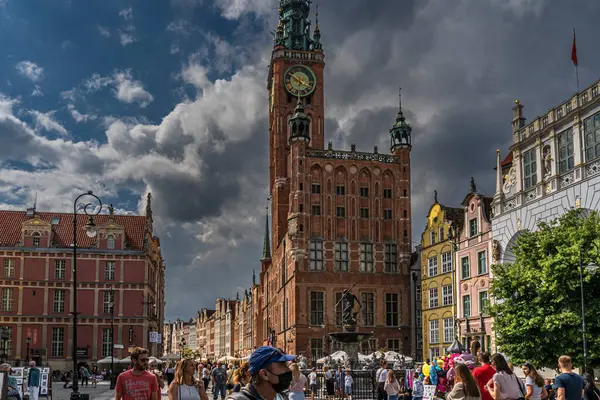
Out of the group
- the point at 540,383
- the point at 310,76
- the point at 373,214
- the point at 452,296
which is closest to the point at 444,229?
the point at 452,296

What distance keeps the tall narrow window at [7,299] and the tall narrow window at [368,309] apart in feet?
96.6

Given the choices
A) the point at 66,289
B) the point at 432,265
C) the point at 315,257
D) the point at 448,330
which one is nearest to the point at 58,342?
the point at 66,289

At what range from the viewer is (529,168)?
129ft

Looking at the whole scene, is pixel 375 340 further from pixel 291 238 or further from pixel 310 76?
pixel 310 76

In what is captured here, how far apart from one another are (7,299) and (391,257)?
3231 cm

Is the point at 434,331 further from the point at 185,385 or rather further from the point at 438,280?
the point at 185,385

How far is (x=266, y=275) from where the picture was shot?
9162cm

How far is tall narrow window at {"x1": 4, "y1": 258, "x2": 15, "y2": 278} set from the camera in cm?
6328

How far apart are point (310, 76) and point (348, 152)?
1648 centimetres

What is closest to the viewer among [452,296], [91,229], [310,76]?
[91,229]

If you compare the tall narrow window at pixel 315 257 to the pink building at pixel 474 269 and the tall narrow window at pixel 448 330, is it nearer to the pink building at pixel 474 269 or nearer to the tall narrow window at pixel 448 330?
the tall narrow window at pixel 448 330

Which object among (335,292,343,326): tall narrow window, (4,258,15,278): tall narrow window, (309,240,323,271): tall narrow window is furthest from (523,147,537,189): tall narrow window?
(4,258,15,278): tall narrow window

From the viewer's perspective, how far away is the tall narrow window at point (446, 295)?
50875 millimetres

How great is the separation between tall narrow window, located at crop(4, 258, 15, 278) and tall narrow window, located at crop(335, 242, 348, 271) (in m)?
27.5
